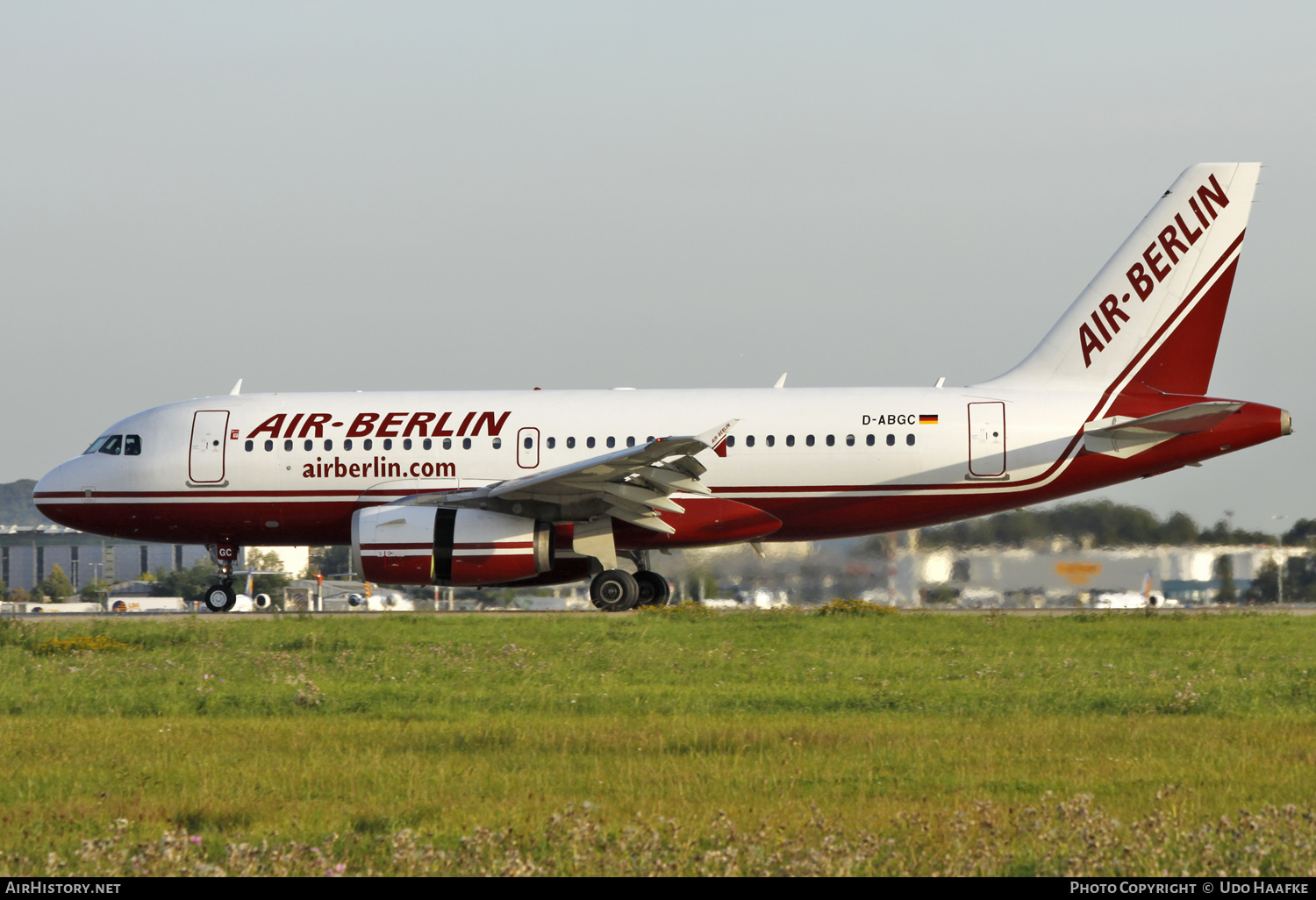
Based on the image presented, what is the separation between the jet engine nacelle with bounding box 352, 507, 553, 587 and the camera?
2117 centimetres

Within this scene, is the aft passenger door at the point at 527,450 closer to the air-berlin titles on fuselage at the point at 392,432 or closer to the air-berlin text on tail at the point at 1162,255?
the air-berlin titles on fuselage at the point at 392,432

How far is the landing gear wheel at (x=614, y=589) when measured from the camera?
22.5 metres

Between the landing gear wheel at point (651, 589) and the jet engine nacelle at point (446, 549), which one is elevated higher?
the jet engine nacelle at point (446, 549)

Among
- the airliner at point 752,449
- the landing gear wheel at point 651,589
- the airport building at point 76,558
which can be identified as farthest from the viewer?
the airport building at point 76,558

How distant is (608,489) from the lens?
846 inches

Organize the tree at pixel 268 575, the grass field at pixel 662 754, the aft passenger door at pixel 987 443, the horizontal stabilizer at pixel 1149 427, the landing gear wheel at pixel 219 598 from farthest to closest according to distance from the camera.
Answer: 1. the tree at pixel 268 575
2. the landing gear wheel at pixel 219 598
3. the aft passenger door at pixel 987 443
4. the horizontal stabilizer at pixel 1149 427
5. the grass field at pixel 662 754

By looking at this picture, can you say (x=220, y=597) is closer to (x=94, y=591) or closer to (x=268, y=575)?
(x=268, y=575)

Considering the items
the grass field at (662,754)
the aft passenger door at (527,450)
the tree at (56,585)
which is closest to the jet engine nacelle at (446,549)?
the aft passenger door at (527,450)

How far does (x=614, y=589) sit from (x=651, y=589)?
1255 millimetres

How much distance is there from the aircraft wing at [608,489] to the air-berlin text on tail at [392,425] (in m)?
1.13

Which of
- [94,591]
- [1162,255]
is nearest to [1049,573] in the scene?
[1162,255]

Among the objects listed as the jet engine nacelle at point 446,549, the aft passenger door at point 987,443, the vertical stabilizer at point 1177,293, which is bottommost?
the jet engine nacelle at point 446,549

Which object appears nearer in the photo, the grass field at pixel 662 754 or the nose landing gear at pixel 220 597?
the grass field at pixel 662 754
